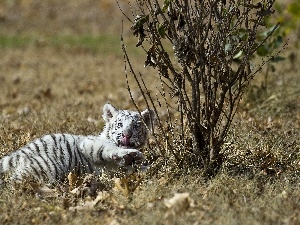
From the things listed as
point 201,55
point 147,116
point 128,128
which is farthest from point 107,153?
point 201,55

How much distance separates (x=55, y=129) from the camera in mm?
7074

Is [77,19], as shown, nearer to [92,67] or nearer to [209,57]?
[92,67]

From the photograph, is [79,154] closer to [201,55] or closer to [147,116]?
[147,116]

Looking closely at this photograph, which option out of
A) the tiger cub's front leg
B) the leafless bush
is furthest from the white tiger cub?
the leafless bush

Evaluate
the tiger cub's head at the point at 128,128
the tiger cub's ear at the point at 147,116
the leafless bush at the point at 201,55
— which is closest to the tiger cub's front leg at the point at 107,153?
the tiger cub's head at the point at 128,128

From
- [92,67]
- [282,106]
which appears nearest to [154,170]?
[282,106]

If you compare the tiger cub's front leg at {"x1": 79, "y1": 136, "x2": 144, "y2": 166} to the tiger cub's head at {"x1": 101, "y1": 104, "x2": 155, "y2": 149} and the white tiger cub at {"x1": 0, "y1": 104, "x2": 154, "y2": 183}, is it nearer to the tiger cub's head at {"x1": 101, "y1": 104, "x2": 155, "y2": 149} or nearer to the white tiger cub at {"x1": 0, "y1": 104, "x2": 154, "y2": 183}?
the white tiger cub at {"x1": 0, "y1": 104, "x2": 154, "y2": 183}

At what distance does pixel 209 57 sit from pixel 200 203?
4.01 feet

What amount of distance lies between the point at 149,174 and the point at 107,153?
391 millimetres

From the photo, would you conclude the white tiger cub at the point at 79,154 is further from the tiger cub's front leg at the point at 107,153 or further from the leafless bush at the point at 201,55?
the leafless bush at the point at 201,55

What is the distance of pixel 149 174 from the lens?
539cm

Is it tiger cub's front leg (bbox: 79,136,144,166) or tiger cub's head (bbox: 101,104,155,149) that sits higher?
tiger cub's head (bbox: 101,104,155,149)

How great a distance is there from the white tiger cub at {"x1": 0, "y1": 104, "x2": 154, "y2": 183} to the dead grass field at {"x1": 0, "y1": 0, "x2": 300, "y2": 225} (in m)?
0.30

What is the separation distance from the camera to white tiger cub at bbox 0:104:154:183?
529cm
